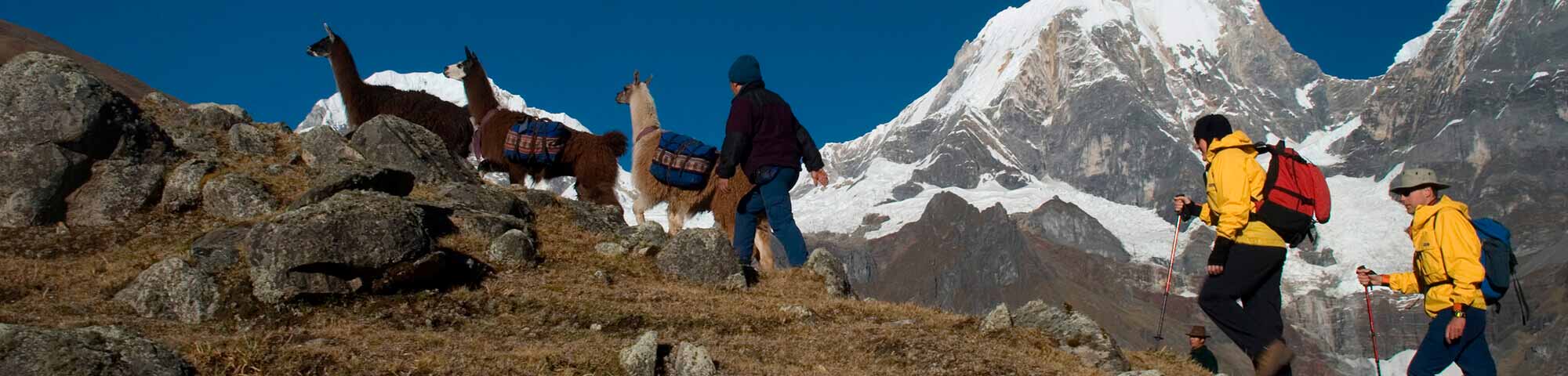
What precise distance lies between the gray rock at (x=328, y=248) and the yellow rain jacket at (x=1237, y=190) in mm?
6694

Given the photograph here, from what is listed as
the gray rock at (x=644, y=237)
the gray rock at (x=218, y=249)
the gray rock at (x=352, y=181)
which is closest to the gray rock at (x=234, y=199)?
the gray rock at (x=352, y=181)

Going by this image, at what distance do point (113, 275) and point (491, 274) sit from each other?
3.26 meters

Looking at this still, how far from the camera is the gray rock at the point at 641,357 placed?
7309mm

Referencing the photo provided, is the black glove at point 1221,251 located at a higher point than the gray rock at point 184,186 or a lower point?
lower

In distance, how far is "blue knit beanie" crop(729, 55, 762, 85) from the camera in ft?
39.6

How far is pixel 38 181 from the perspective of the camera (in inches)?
471

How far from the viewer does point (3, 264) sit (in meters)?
10.1

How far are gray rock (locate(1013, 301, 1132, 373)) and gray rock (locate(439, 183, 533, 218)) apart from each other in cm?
673

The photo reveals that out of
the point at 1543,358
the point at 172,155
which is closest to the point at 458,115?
the point at 172,155

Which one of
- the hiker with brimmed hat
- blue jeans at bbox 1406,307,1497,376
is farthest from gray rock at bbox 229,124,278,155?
blue jeans at bbox 1406,307,1497,376

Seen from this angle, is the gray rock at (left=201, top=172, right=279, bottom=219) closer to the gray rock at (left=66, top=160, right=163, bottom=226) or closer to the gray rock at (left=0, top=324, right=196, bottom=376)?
the gray rock at (left=66, top=160, right=163, bottom=226)

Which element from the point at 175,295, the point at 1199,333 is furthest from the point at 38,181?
the point at 1199,333

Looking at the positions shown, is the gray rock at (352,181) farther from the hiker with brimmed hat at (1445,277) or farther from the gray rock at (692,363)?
the hiker with brimmed hat at (1445,277)

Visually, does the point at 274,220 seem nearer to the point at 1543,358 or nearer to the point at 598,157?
the point at 598,157
